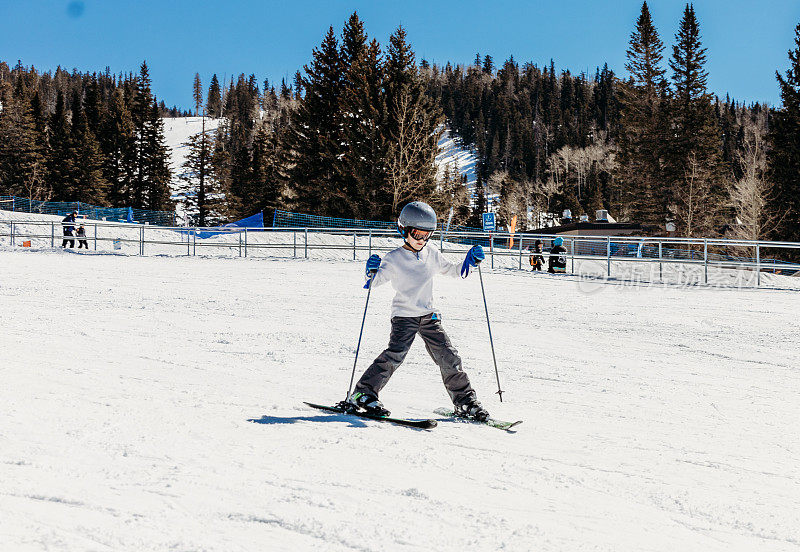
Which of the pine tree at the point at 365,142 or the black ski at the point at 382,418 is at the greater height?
the pine tree at the point at 365,142

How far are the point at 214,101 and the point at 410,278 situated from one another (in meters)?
160

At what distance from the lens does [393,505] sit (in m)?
2.46

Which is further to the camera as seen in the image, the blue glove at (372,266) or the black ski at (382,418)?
the blue glove at (372,266)

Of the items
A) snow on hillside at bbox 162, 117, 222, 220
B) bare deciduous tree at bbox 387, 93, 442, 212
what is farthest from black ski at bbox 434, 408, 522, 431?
snow on hillside at bbox 162, 117, 222, 220

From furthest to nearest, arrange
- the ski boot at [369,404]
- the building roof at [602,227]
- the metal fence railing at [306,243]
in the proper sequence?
the building roof at [602,227], the metal fence railing at [306,243], the ski boot at [369,404]

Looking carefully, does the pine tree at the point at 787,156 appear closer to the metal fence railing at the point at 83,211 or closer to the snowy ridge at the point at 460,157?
the metal fence railing at the point at 83,211

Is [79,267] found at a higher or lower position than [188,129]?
lower

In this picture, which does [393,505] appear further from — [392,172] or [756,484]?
[392,172]

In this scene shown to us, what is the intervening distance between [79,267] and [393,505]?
51.0 ft

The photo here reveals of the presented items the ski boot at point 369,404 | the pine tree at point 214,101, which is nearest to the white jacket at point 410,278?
the ski boot at point 369,404

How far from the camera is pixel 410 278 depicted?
4.00m

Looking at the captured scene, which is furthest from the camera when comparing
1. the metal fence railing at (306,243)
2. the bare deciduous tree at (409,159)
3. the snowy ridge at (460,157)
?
the snowy ridge at (460,157)

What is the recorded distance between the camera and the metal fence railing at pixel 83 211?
1580 inches

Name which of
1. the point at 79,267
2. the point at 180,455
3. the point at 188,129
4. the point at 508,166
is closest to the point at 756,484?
the point at 180,455
